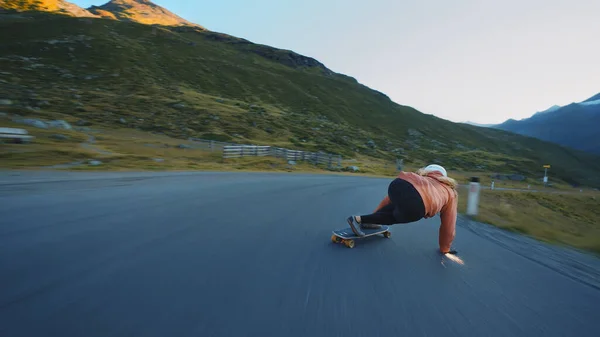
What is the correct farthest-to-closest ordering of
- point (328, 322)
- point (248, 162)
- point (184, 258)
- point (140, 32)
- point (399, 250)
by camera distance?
point (140, 32) → point (248, 162) → point (399, 250) → point (184, 258) → point (328, 322)

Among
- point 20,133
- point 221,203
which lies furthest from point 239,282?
point 20,133

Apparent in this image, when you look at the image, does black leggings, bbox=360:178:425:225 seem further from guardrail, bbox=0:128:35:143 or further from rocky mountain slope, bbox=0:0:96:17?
rocky mountain slope, bbox=0:0:96:17

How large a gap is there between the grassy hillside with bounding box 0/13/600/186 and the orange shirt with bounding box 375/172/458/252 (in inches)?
1334

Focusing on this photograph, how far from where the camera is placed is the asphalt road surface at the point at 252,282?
193cm

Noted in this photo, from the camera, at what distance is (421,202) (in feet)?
11.3

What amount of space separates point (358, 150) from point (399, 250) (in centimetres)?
5492

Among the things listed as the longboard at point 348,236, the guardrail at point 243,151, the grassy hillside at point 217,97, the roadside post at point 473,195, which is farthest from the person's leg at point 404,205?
the grassy hillside at point 217,97

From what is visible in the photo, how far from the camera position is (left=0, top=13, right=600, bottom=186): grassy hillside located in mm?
44625

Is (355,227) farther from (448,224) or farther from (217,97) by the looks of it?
(217,97)

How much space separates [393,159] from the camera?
57906 mm

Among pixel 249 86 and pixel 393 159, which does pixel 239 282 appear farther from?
pixel 249 86

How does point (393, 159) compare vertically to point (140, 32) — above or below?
below

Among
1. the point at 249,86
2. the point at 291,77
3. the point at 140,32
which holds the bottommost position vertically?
the point at 249,86

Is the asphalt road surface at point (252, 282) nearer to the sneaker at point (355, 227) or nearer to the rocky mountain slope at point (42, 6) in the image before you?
the sneaker at point (355, 227)
